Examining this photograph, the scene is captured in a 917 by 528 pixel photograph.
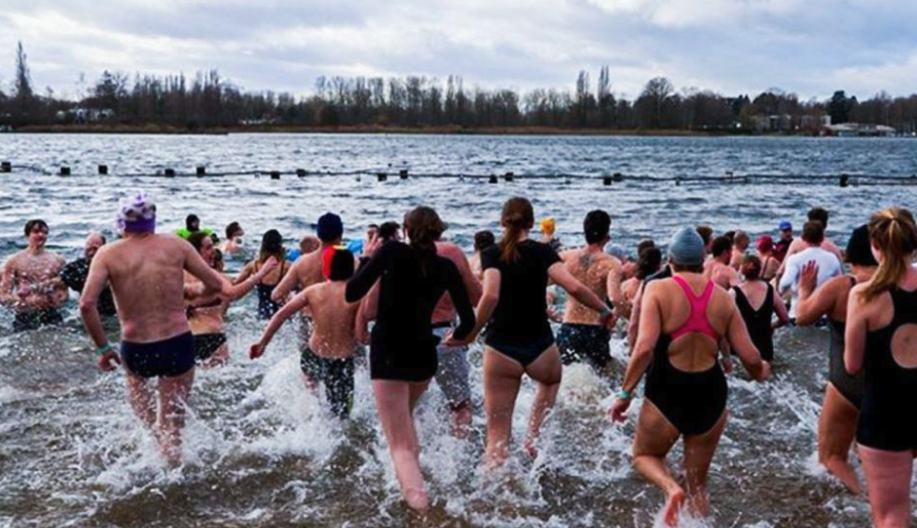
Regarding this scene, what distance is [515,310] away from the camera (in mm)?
6262

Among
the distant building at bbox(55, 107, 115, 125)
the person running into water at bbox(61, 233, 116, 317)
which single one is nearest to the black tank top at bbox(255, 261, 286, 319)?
the person running into water at bbox(61, 233, 116, 317)

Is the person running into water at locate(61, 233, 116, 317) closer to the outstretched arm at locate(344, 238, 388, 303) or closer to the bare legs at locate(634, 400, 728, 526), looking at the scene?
the outstretched arm at locate(344, 238, 388, 303)

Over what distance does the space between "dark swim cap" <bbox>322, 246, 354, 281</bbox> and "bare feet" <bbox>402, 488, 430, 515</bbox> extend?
5.65ft

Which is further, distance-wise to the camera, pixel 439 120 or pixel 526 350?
pixel 439 120

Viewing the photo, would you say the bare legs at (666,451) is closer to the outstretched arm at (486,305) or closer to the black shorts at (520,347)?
the black shorts at (520,347)

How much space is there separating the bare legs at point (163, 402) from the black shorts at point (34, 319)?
5840mm

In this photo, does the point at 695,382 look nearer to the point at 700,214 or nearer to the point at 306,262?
the point at 306,262

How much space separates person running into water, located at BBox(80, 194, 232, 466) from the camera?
20.4 feet

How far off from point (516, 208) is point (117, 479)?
3402mm

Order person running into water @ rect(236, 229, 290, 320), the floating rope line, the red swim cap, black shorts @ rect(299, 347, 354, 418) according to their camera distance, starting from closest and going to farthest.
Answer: the red swim cap
black shorts @ rect(299, 347, 354, 418)
person running into water @ rect(236, 229, 290, 320)
the floating rope line

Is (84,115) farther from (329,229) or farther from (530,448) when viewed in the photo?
(530,448)

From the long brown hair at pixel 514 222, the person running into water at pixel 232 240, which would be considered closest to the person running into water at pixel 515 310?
the long brown hair at pixel 514 222

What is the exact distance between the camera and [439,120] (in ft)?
589

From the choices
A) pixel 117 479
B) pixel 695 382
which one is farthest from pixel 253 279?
pixel 695 382
